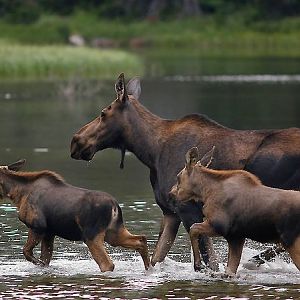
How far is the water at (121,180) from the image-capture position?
501 inches

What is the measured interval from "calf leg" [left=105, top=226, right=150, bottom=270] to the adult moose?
0.35 metres

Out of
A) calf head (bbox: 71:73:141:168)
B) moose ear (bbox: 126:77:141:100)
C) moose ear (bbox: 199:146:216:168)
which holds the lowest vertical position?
moose ear (bbox: 199:146:216:168)

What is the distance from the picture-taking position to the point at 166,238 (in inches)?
555

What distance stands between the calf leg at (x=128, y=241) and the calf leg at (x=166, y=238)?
0.29 meters

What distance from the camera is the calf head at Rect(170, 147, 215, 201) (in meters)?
13.0

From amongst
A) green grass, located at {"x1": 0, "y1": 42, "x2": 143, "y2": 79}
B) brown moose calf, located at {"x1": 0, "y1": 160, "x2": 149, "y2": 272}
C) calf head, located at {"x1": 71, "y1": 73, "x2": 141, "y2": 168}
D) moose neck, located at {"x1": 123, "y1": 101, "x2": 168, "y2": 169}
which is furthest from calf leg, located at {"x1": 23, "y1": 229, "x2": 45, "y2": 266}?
green grass, located at {"x1": 0, "y1": 42, "x2": 143, "y2": 79}

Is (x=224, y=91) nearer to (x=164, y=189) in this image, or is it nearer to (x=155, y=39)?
(x=164, y=189)

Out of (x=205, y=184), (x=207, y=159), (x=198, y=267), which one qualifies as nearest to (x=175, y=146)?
(x=207, y=159)

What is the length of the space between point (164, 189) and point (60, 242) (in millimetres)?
2375

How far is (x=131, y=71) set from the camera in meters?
53.2

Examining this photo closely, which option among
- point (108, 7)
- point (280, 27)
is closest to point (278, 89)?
point (280, 27)

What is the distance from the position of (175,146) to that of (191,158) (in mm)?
1030

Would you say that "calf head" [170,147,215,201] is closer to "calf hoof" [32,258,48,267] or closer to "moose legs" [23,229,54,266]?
"moose legs" [23,229,54,266]

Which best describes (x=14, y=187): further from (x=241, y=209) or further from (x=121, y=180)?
(x=121, y=180)
